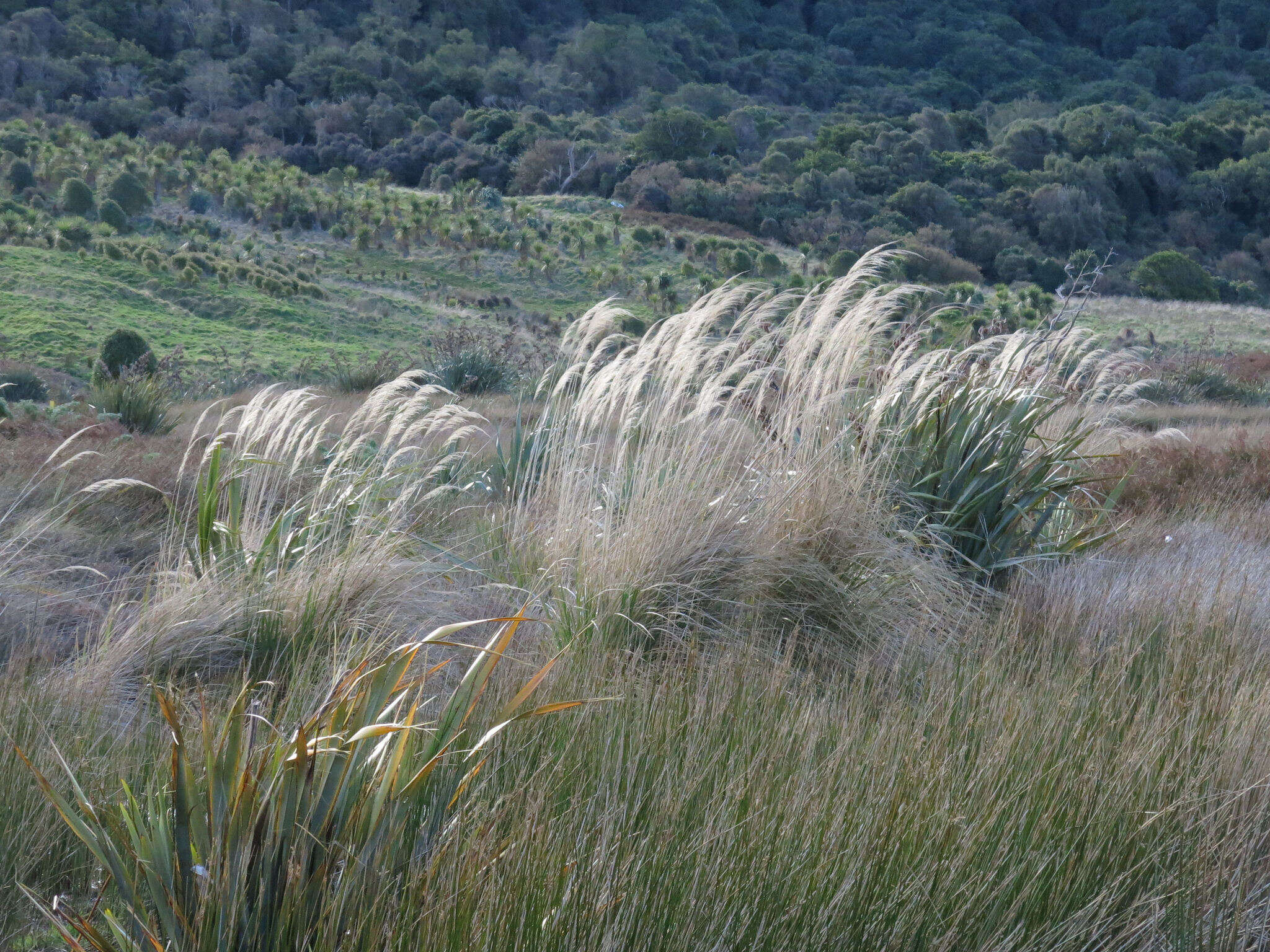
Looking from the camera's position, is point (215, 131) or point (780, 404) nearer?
point (780, 404)

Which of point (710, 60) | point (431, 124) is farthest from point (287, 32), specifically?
point (710, 60)

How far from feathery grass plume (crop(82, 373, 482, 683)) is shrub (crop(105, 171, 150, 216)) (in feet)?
108

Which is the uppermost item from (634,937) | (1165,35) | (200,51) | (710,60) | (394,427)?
(1165,35)

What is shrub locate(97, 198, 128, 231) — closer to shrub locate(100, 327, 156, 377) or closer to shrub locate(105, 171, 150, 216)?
shrub locate(105, 171, 150, 216)

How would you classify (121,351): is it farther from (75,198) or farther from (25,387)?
(75,198)

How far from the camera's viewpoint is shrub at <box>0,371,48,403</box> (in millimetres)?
13219

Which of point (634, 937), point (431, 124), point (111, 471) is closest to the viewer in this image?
point (634, 937)

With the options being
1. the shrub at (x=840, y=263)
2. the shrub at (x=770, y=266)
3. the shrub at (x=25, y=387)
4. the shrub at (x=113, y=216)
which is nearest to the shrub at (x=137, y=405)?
the shrub at (x=25, y=387)

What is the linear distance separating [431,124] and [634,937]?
58.3 meters

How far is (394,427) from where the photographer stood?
4.46 metres

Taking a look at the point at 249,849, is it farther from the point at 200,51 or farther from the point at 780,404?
the point at 200,51

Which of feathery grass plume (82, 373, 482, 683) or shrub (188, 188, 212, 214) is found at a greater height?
shrub (188, 188, 212, 214)

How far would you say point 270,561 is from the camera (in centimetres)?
422

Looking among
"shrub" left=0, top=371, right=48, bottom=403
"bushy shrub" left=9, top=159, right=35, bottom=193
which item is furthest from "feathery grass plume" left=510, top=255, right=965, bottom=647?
"bushy shrub" left=9, top=159, right=35, bottom=193
